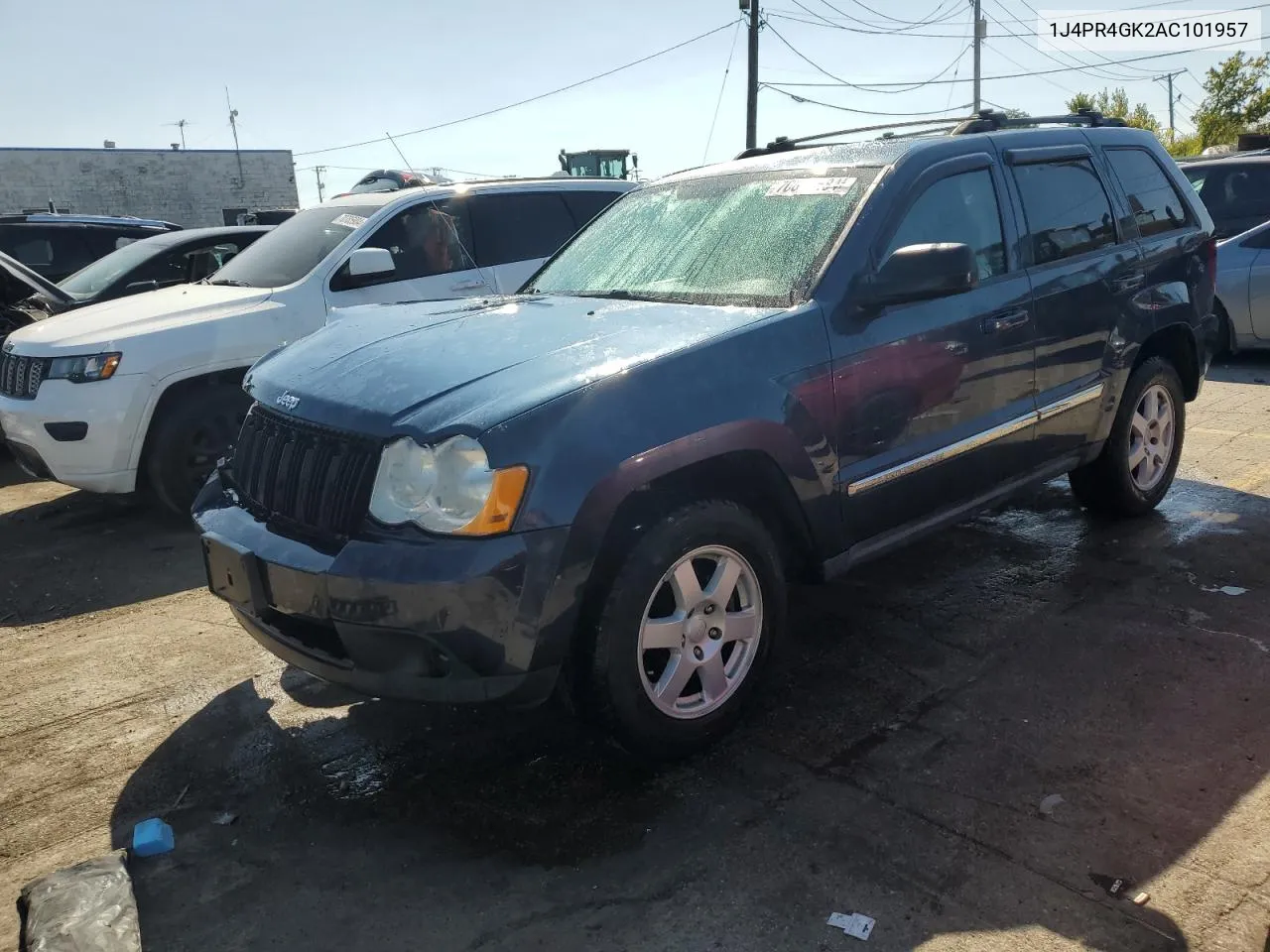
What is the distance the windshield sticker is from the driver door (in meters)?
3.13

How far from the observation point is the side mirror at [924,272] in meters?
3.38

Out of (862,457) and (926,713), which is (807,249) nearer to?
(862,457)

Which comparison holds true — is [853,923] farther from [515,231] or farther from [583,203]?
[583,203]

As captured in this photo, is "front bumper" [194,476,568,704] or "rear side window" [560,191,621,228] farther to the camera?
"rear side window" [560,191,621,228]

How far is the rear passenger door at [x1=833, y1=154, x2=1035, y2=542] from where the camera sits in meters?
3.48

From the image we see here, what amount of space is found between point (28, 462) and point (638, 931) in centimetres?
511

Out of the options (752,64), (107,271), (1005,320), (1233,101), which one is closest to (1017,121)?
(1005,320)

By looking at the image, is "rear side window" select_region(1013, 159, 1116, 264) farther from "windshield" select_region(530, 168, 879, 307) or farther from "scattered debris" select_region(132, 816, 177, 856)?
"scattered debris" select_region(132, 816, 177, 856)

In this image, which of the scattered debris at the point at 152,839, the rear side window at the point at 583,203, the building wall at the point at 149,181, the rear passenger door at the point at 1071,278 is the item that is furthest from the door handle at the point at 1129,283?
the building wall at the point at 149,181

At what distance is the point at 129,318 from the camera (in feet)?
19.5

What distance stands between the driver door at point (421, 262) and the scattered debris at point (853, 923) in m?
4.89

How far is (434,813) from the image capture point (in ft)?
9.95

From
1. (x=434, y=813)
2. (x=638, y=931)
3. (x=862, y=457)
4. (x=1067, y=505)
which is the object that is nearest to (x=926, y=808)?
(x=638, y=931)

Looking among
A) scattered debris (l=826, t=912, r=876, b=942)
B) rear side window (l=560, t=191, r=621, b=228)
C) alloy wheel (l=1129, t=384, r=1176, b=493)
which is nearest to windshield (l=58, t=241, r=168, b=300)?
rear side window (l=560, t=191, r=621, b=228)
